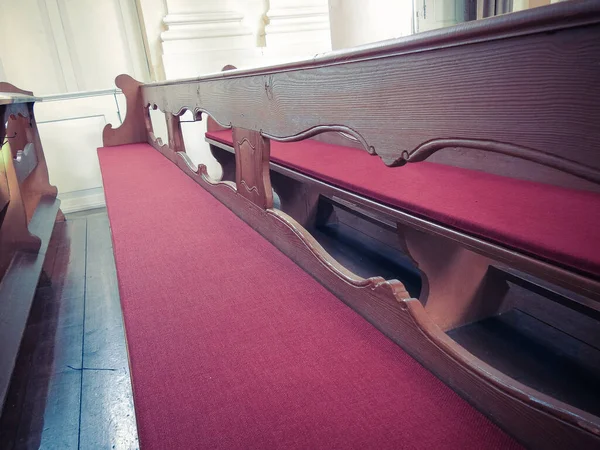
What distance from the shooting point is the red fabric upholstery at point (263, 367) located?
71cm

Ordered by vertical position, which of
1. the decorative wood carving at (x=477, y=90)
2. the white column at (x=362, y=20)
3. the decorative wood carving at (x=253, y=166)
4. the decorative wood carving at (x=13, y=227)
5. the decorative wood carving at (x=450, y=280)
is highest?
the white column at (x=362, y=20)

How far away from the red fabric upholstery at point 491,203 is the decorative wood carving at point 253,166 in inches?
12.9

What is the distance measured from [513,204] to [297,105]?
0.64 metres

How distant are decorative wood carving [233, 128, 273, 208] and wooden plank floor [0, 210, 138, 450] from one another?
80 cm

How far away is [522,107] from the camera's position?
62 cm

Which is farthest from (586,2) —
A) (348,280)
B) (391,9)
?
(391,9)

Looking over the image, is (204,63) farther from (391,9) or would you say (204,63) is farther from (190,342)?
(190,342)

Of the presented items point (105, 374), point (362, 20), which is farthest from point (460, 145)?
point (362, 20)

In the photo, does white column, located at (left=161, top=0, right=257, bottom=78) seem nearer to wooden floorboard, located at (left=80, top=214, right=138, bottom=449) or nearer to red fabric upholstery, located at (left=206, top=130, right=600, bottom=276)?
wooden floorboard, located at (left=80, top=214, right=138, bottom=449)

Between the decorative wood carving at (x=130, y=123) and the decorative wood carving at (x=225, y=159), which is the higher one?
the decorative wood carving at (x=130, y=123)

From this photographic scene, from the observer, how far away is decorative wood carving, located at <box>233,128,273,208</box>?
1536 millimetres

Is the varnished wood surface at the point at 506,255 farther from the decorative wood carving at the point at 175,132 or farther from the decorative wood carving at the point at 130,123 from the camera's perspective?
the decorative wood carving at the point at 130,123

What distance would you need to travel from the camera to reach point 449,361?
81 cm

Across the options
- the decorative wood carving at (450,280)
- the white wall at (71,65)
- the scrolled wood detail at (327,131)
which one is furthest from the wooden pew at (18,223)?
the decorative wood carving at (450,280)
